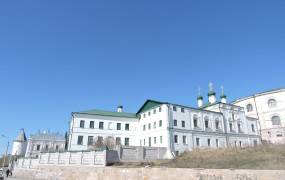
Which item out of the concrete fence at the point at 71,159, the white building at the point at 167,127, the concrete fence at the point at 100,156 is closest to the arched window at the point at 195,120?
the white building at the point at 167,127

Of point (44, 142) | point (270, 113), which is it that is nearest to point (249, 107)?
point (270, 113)

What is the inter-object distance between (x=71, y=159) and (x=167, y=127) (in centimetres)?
1538

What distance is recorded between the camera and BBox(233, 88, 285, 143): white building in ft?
151

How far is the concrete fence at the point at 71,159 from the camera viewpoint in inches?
943

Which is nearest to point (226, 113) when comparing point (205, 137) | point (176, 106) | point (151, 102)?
point (205, 137)

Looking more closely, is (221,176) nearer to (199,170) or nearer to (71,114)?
(199,170)

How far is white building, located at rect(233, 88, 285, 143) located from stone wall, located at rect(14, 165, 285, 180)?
37.1 m

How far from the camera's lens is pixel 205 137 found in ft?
128

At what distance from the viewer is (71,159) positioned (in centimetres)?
2670

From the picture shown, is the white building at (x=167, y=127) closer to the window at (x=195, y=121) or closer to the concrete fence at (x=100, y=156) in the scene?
the window at (x=195, y=121)

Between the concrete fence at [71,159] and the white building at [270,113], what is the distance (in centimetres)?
3882

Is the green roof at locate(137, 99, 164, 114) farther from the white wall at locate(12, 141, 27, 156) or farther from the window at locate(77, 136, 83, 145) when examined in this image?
the white wall at locate(12, 141, 27, 156)

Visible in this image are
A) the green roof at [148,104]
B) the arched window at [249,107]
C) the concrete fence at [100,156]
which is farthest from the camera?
the arched window at [249,107]

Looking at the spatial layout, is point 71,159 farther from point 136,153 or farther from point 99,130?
point 99,130
